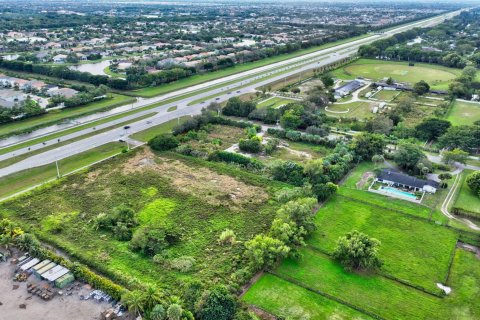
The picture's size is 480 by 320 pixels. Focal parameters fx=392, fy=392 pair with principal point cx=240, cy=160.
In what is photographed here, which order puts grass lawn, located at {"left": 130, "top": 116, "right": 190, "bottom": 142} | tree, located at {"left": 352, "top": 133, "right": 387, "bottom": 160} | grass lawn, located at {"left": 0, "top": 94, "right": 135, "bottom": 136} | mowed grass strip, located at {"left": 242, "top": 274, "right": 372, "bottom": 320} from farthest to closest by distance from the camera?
grass lawn, located at {"left": 0, "top": 94, "right": 135, "bottom": 136}, grass lawn, located at {"left": 130, "top": 116, "right": 190, "bottom": 142}, tree, located at {"left": 352, "top": 133, "right": 387, "bottom": 160}, mowed grass strip, located at {"left": 242, "top": 274, "right": 372, "bottom": 320}

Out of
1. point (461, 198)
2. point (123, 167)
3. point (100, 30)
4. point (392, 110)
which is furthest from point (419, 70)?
point (100, 30)

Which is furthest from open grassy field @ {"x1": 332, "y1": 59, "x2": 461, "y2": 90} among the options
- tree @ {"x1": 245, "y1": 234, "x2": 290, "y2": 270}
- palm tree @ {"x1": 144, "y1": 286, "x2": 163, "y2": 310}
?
palm tree @ {"x1": 144, "y1": 286, "x2": 163, "y2": 310}

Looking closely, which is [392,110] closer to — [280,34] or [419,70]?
[419,70]

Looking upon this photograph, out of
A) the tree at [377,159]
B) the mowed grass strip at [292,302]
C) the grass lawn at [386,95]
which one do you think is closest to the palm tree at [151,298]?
the mowed grass strip at [292,302]

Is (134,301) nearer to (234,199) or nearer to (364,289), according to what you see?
(364,289)

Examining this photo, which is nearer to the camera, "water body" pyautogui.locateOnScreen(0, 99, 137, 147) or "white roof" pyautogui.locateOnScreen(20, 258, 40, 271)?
"white roof" pyautogui.locateOnScreen(20, 258, 40, 271)

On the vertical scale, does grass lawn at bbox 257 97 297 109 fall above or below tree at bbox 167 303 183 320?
above

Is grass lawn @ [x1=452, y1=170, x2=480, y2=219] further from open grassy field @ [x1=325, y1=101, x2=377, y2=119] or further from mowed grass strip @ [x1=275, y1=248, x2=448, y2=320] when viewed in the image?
open grassy field @ [x1=325, y1=101, x2=377, y2=119]
